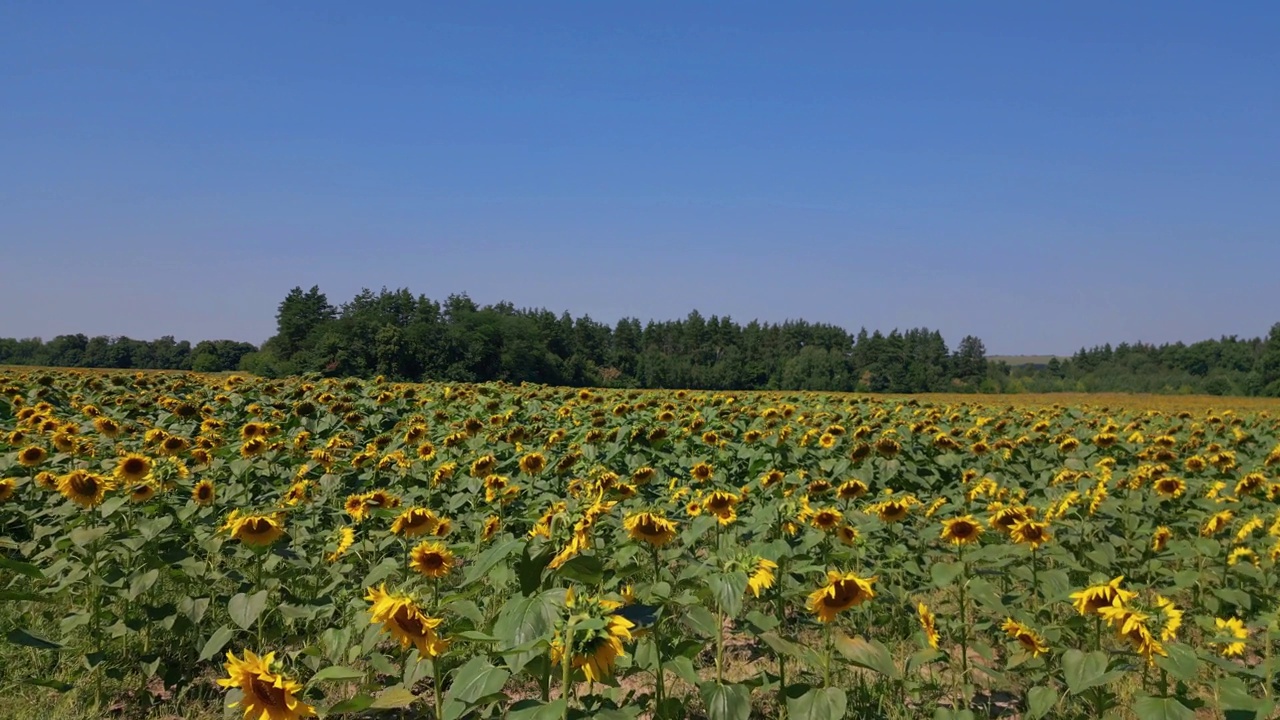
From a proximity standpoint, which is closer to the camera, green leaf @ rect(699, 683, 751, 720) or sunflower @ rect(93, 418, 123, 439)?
green leaf @ rect(699, 683, 751, 720)

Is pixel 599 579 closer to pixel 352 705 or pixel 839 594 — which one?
pixel 352 705

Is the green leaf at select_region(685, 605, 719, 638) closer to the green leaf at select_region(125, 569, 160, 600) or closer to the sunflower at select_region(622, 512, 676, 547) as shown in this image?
the sunflower at select_region(622, 512, 676, 547)

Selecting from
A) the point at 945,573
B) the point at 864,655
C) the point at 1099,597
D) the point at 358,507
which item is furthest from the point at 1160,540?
the point at 358,507

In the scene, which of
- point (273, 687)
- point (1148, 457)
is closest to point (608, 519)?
point (273, 687)

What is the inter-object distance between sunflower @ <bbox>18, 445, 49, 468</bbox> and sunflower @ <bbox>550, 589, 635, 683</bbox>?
15.6 ft

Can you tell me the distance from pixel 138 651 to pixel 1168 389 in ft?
252

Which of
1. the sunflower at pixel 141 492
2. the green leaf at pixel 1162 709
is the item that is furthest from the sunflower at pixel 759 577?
the sunflower at pixel 141 492

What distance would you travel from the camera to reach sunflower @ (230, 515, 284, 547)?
10.9ft

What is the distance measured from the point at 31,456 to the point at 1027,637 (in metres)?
6.11

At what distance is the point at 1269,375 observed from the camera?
209ft

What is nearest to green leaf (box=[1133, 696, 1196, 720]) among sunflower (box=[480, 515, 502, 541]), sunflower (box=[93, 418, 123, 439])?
sunflower (box=[480, 515, 502, 541])

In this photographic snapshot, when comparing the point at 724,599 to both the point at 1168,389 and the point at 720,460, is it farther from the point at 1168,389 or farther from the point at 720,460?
the point at 1168,389

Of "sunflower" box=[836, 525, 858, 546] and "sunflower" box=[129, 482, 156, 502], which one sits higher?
"sunflower" box=[129, 482, 156, 502]

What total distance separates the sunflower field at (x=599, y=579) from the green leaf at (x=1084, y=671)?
1cm
